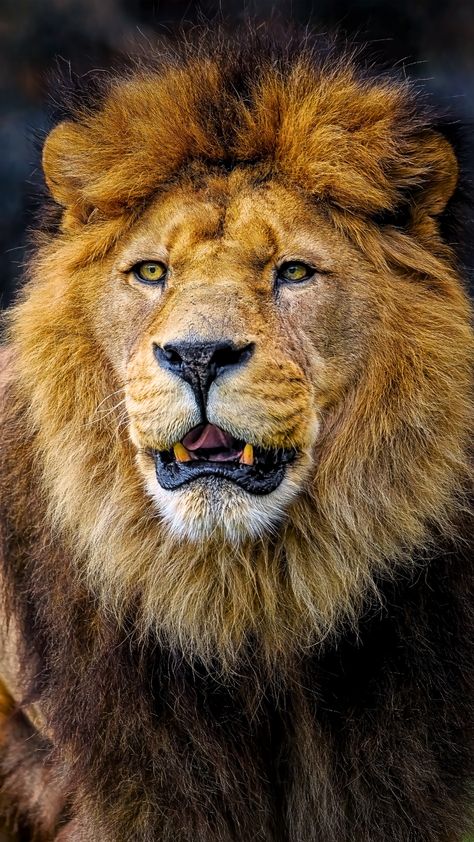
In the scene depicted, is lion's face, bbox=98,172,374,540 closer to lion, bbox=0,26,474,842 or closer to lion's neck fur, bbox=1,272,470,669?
lion, bbox=0,26,474,842

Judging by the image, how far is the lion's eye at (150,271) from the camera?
3.19m

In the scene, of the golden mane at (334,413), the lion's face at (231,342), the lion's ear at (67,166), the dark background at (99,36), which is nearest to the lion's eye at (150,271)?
the lion's face at (231,342)

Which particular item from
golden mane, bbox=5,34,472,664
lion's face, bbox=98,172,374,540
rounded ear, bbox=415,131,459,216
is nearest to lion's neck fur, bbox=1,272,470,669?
golden mane, bbox=5,34,472,664

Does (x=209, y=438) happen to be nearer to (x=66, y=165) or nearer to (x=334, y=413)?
(x=334, y=413)

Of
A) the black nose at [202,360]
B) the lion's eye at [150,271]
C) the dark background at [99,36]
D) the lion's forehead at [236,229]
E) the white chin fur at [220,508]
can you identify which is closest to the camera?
the black nose at [202,360]

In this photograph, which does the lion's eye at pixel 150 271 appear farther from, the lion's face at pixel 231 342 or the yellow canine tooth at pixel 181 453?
the yellow canine tooth at pixel 181 453

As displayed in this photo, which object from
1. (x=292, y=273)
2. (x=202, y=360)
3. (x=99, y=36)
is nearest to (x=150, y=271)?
(x=292, y=273)

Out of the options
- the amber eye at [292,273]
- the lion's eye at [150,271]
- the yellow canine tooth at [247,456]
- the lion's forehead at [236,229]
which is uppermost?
the lion's forehead at [236,229]

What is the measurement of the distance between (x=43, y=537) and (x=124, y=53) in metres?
1.51

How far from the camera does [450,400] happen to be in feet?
10.3

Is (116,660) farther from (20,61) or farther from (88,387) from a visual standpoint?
(20,61)

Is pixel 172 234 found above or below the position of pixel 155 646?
above

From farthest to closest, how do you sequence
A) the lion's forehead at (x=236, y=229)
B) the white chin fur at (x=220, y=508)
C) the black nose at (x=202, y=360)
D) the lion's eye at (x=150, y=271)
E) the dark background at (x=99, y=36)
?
the dark background at (x=99, y=36) < the lion's eye at (x=150, y=271) < the lion's forehead at (x=236, y=229) < the white chin fur at (x=220, y=508) < the black nose at (x=202, y=360)

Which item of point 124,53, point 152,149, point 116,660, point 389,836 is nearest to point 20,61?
point 124,53
